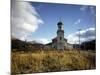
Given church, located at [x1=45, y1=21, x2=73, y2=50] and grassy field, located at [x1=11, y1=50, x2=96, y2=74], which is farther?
church, located at [x1=45, y1=21, x2=73, y2=50]

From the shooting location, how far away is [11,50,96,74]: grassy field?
10.6 feet

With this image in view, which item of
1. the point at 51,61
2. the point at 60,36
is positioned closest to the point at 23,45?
the point at 51,61

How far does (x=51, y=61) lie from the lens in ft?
11.2

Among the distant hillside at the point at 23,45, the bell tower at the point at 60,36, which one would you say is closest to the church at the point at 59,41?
the bell tower at the point at 60,36

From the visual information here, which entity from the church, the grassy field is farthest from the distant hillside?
the church

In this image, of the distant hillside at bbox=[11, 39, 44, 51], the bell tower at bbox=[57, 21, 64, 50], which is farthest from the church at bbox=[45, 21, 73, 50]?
the distant hillside at bbox=[11, 39, 44, 51]

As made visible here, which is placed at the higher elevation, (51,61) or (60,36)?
(60,36)

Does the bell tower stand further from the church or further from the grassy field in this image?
the grassy field

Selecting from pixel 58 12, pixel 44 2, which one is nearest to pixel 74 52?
pixel 58 12

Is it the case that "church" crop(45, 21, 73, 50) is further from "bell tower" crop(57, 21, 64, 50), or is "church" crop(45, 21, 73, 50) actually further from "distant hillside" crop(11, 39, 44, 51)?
"distant hillside" crop(11, 39, 44, 51)

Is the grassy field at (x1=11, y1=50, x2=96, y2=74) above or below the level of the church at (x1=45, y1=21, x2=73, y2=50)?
below

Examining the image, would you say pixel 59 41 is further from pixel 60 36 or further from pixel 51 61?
pixel 51 61

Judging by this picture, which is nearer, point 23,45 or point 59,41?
point 23,45

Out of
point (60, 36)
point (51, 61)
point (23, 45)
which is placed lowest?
point (51, 61)
